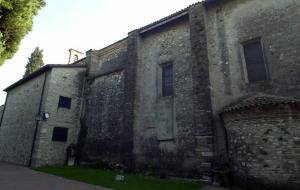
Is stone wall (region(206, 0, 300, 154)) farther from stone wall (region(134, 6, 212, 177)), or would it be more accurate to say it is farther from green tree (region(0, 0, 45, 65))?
green tree (region(0, 0, 45, 65))

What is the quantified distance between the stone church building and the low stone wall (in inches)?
1.3

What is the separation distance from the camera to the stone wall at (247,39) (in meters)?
10.1

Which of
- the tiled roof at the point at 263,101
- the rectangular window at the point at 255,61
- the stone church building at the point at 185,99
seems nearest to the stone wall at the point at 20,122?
the stone church building at the point at 185,99

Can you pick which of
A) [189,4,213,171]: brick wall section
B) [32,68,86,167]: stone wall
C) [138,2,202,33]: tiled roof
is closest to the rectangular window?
[189,4,213,171]: brick wall section

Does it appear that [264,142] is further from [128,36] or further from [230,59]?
[128,36]

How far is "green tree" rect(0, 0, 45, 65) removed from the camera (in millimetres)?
8680

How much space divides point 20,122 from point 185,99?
13.9 meters

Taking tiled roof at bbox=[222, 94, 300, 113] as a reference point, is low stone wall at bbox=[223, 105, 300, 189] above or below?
below

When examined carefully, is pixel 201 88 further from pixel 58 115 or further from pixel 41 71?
pixel 41 71

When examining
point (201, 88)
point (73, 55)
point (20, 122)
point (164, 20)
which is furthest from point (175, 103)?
point (73, 55)

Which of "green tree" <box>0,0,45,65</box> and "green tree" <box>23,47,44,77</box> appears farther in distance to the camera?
"green tree" <box>23,47,44,77</box>

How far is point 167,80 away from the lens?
558 inches

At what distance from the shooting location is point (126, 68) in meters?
15.5

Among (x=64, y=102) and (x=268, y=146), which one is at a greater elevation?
(x=64, y=102)
